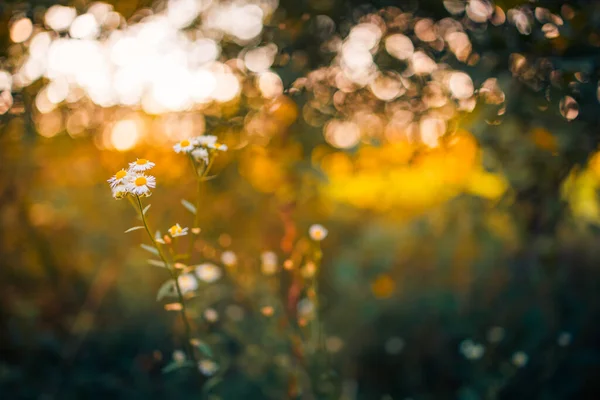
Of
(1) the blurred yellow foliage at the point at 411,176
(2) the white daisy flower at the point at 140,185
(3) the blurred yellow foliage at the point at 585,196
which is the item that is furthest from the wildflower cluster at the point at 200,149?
(3) the blurred yellow foliage at the point at 585,196

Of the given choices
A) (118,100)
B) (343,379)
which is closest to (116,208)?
(118,100)

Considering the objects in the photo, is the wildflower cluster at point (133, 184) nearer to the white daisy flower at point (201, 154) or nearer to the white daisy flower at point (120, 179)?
the white daisy flower at point (120, 179)

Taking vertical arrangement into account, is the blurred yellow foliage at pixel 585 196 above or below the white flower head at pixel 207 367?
below

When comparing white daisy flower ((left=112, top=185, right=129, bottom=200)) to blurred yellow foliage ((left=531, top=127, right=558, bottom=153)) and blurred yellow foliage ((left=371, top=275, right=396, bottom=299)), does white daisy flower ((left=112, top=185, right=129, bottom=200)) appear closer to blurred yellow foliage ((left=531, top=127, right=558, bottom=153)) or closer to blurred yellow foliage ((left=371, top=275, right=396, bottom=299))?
blurred yellow foliage ((left=531, top=127, right=558, bottom=153))

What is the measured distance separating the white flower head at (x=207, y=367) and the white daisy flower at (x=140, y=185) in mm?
513

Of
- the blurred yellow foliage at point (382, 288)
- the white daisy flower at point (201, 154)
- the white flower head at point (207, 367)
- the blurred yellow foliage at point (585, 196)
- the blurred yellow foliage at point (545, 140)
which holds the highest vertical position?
the white daisy flower at point (201, 154)

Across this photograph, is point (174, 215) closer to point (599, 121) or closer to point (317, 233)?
point (317, 233)

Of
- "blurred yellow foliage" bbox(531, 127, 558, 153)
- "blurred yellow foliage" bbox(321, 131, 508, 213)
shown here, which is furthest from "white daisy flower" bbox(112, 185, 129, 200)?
"blurred yellow foliage" bbox(531, 127, 558, 153)

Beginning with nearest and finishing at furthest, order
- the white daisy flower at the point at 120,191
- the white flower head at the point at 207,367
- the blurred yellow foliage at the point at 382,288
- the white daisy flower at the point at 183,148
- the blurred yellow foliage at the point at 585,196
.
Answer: the white daisy flower at the point at 120,191 → the white daisy flower at the point at 183,148 → the white flower head at the point at 207,367 → the blurred yellow foliage at the point at 585,196 → the blurred yellow foliage at the point at 382,288

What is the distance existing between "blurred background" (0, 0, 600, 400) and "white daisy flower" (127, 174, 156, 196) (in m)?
0.47

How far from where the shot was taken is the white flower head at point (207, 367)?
3.78 feet

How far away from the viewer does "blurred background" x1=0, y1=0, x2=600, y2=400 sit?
4.00ft

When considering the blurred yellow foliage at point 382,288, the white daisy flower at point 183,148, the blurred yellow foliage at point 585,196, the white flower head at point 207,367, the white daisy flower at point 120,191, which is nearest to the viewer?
the white daisy flower at point 120,191

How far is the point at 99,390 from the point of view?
1.69 metres
